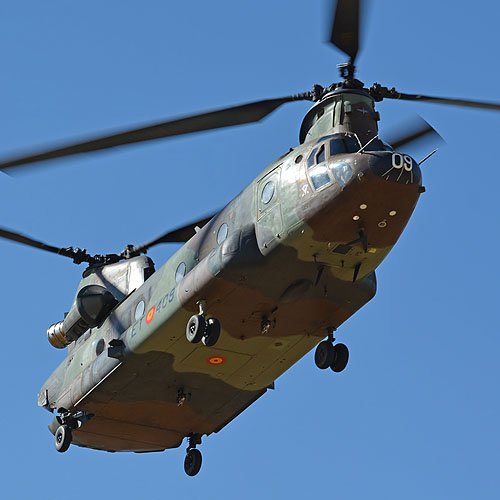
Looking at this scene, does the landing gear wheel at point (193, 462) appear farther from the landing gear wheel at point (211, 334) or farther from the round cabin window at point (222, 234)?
the round cabin window at point (222, 234)

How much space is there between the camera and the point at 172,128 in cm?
2512

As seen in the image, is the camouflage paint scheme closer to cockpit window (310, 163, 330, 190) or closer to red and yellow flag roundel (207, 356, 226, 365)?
red and yellow flag roundel (207, 356, 226, 365)

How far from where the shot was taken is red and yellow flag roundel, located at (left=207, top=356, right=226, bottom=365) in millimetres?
28000

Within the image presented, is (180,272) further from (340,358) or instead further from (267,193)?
(340,358)

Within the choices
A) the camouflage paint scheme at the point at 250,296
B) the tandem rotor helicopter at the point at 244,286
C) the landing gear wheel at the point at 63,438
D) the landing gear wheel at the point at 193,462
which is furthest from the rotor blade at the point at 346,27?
the landing gear wheel at the point at 63,438

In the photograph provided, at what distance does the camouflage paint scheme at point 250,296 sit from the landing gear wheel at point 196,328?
1.31 ft

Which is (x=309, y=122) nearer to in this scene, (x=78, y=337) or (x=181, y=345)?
(x=181, y=345)

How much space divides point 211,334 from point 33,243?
928cm

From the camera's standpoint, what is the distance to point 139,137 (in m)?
24.9

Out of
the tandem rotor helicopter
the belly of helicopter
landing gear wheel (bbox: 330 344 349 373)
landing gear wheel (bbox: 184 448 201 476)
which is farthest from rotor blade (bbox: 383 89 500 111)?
landing gear wheel (bbox: 184 448 201 476)

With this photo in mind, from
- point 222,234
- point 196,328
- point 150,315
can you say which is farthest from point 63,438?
point 222,234

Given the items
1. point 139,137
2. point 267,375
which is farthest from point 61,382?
point 139,137

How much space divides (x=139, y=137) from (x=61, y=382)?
9.56 meters

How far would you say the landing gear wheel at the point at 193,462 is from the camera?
31.7 m
